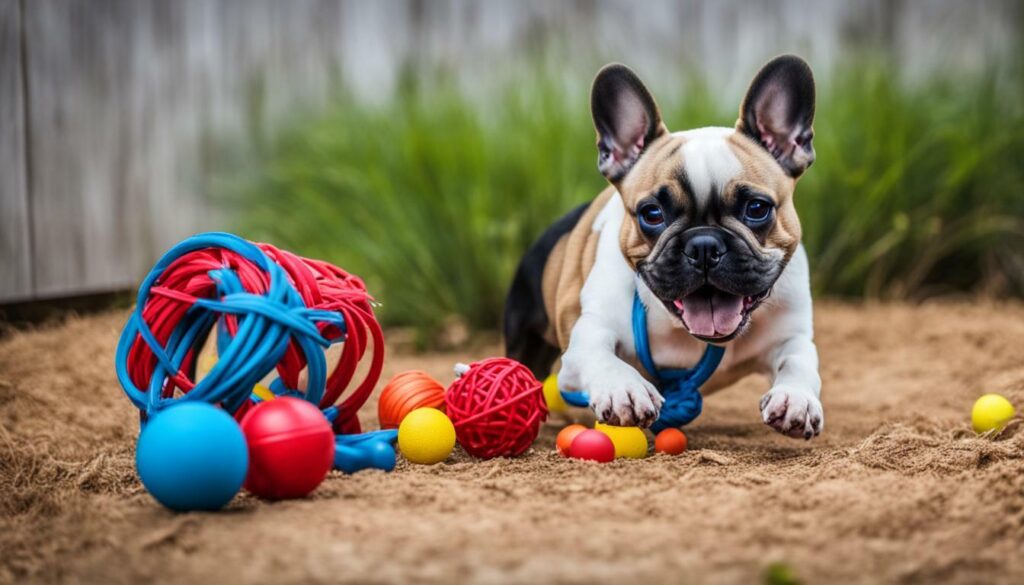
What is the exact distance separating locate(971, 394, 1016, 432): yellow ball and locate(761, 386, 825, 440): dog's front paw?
2.67ft

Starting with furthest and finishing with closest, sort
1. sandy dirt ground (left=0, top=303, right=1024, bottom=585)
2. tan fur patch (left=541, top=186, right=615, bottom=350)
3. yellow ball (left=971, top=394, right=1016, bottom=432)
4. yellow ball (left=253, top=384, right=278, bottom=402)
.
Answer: tan fur patch (left=541, top=186, right=615, bottom=350) < yellow ball (left=971, top=394, right=1016, bottom=432) < yellow ball (left=253, top=384, right=278, bottom=402) < sandy dirt ground (left=0, top=303, right=1024, bottom=585)

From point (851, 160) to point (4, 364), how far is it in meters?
5.03

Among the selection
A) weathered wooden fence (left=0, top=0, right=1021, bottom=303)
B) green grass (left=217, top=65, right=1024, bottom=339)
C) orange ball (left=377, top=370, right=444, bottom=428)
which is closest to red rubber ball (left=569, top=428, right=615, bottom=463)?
orange ball (left=377, top=370, right=444, bottom=428)

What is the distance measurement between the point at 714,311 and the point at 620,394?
384 mm

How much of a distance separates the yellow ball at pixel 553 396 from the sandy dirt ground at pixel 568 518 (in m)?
0.58

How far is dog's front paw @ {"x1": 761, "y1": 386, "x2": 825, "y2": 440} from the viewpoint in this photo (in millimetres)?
2986

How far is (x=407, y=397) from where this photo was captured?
3391mm

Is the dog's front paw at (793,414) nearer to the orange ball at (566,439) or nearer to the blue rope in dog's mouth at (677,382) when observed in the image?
the blue rope in dog's mouth at (677,382)

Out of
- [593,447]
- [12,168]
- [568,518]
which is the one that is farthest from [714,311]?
[12,168]

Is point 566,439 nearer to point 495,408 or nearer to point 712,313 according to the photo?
point 495,408

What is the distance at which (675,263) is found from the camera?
3.10m

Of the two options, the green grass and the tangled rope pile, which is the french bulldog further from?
the green grass

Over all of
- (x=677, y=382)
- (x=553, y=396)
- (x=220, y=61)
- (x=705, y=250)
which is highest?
(x=705, y=250)

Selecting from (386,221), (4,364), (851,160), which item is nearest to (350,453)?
(4,364)
